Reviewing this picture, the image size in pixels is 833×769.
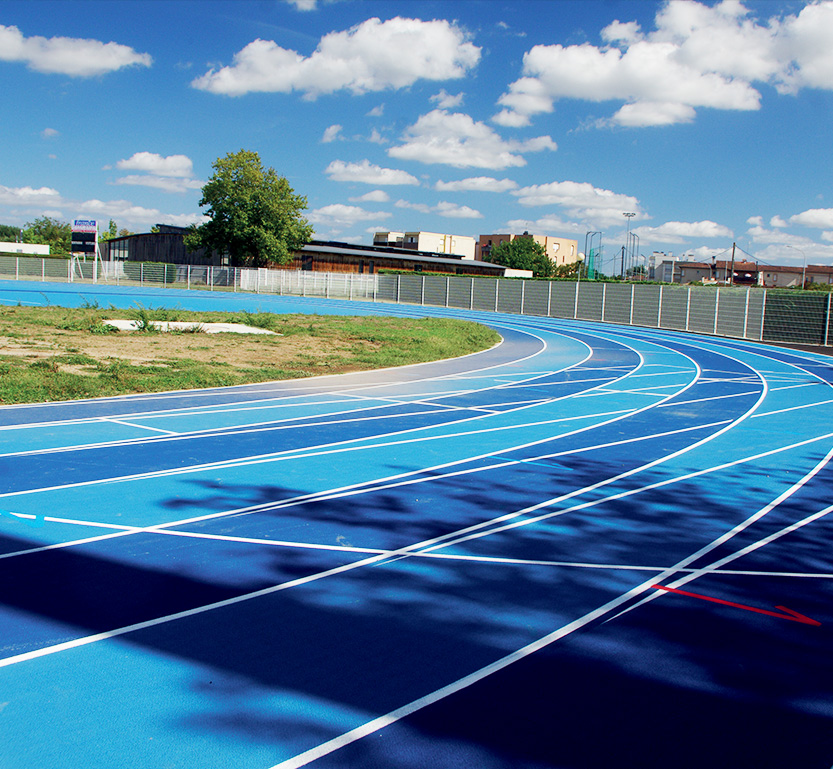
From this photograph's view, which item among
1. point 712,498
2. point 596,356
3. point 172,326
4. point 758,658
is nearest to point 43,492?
point 758,658

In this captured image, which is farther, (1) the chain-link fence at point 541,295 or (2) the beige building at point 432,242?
(2) the beige building at point 432,242

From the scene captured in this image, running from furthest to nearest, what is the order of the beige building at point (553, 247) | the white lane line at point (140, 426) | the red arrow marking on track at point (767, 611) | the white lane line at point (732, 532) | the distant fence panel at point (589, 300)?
the beige building at point (553, 247)
the distant fence panel at point (589, 300)
the white lane line at point (140, 426)
the white lane line at point (732, 532)
the red arrow marking on track at point (767, 611)

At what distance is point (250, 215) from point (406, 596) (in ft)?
196

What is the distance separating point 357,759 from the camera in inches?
126

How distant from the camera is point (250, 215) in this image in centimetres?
6084

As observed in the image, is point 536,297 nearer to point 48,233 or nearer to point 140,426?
point 140,426

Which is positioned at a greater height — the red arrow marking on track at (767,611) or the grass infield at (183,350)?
the grass infield at (183,350)

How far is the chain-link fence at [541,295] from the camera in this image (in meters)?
Answer: 31.3

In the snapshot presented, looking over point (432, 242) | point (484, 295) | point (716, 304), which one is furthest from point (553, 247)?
point (716, 304)

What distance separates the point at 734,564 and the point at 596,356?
17.9 meters

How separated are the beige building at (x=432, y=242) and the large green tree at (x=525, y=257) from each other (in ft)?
46.1

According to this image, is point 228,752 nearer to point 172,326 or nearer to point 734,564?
point 734,564

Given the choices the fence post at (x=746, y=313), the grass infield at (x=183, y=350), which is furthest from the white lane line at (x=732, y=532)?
the fence post at (x=746, y=313)

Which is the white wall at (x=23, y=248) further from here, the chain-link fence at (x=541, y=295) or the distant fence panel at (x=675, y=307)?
the distant fence panel at (x=675, y=307)
